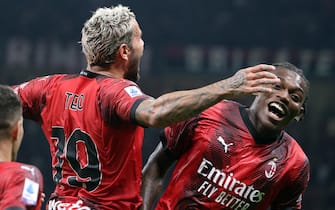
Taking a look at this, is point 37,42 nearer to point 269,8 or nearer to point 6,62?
point 6,62

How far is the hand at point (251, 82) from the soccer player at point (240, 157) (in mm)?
818

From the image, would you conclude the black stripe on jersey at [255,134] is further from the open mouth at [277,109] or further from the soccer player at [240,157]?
the open mouth at [277,109]

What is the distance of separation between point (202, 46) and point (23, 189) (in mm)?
10108

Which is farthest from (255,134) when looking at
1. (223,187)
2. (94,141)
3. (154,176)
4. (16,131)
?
(16,131)

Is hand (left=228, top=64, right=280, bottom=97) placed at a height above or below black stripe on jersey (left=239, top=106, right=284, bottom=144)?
above

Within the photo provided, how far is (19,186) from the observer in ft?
11.4

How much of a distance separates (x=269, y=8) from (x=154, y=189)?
938cm

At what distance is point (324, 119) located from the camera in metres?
13.0

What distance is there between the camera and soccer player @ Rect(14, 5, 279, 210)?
400 cm

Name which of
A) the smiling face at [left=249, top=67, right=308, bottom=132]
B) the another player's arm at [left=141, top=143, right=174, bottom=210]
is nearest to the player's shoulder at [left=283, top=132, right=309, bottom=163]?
the smiling face at [left=249, top=67, right=308, bottom=132]

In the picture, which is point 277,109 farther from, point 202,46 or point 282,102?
point 202,46

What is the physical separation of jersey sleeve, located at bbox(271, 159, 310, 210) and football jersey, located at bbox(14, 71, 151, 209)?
846mm

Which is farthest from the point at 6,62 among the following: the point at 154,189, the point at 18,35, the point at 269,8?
the point at 154,189

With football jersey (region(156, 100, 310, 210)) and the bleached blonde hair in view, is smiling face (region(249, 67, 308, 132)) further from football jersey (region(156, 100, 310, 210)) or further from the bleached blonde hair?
the bleached blonde hair
